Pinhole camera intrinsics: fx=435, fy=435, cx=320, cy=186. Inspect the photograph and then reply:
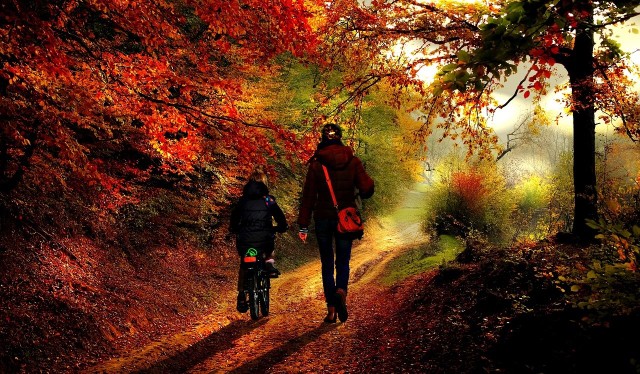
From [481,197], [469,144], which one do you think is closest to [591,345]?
[469,144]

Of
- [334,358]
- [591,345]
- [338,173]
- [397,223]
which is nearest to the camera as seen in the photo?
[591,345]

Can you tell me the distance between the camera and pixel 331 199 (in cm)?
599

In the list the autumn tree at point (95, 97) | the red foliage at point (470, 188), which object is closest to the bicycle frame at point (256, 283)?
the autumn tree at point (95, 97)

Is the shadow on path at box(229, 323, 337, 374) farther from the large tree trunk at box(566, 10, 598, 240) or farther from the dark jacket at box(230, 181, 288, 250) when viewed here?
the large tree trunk at box(566, 10, 598, 240)

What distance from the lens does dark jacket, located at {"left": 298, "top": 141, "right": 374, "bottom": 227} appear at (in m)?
5.98

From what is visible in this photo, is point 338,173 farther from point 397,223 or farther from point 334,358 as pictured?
point 397,223

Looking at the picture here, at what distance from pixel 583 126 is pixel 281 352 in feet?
24.3

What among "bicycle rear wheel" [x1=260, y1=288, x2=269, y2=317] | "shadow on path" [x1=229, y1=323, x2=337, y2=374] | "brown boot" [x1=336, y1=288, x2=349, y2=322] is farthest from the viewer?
"bicycle rear wheel" [x1=260, y1=288, x2=269, y2=317]

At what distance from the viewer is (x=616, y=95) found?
8352 mm

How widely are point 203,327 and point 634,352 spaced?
5570 millimetres

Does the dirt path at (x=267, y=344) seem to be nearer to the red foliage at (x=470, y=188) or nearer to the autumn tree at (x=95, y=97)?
the autumn tree at (x=95, y=97)

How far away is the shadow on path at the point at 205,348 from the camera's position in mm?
4926

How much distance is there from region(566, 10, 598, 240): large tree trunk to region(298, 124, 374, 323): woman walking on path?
16.5ft

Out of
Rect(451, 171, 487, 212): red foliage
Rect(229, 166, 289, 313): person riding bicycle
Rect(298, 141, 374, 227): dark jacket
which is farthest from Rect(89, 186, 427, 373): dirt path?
Rect(451, 171, 487, 212): red foliage
